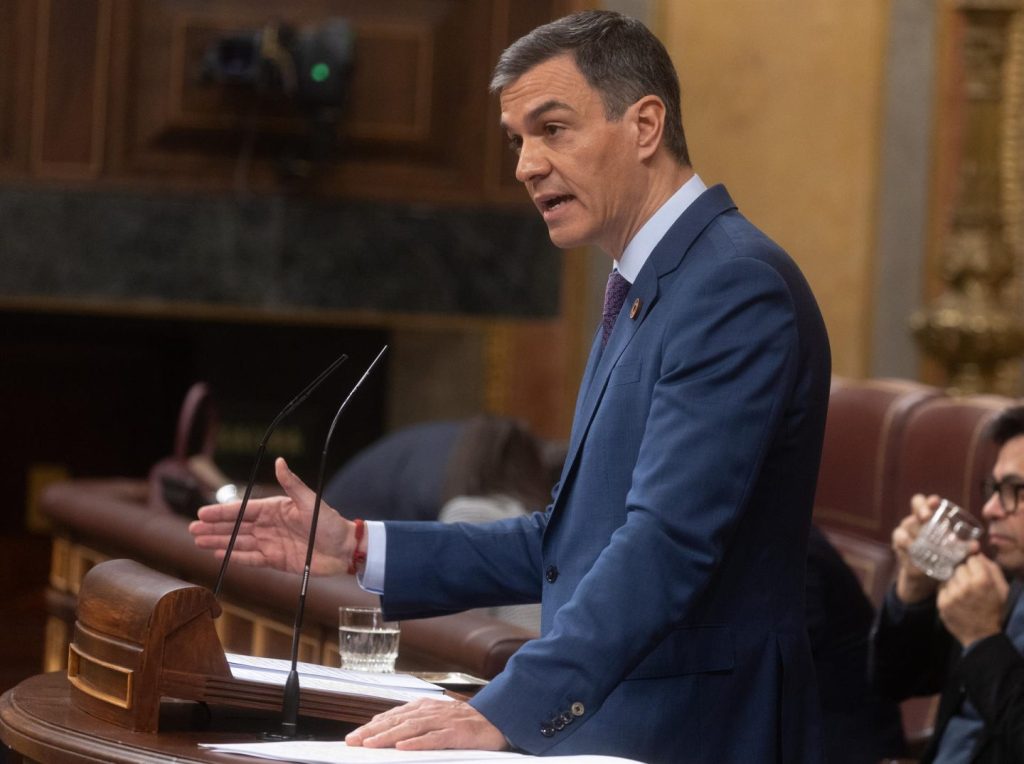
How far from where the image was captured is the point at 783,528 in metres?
1.60

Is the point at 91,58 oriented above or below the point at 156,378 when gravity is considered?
above

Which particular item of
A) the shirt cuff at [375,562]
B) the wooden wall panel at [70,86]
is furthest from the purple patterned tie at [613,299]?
the wooden wall panel at [70,86]

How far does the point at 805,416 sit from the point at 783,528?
109mm

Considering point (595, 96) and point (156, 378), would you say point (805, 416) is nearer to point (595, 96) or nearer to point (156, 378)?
point (595, 96)

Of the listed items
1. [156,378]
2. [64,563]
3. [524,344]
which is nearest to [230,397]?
[156,378]

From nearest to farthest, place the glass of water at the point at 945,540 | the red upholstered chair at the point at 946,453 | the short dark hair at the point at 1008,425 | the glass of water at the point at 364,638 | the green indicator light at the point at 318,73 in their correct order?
1. the glass of water at the point at 364,638
2. the glass of water at the point at 945,540
3. the short dark hair at the point at 1008,425
4. the red upholstered chair at the point at 946,453
5. the green indicator light at the point at 318,73

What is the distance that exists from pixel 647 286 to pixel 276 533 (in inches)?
19.4

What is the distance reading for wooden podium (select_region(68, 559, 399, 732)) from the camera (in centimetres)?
148

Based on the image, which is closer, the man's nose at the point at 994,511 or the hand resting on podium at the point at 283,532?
the hand resting on podium at the point at 283,532

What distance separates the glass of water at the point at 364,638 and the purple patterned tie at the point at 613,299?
58 centimetres

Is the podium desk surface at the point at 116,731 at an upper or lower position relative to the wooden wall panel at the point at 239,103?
lower

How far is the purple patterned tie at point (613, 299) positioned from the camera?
1723 mm

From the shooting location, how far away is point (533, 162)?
1.65 metres

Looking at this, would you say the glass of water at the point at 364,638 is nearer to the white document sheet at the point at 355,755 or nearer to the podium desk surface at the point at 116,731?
the podium desk surface at the point at 116,731
